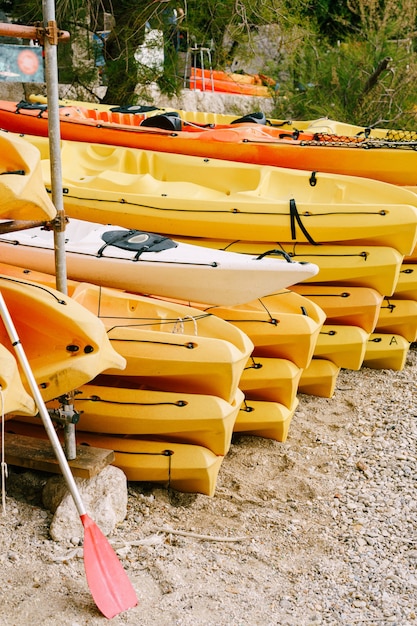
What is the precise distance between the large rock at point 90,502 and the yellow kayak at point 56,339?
467mm

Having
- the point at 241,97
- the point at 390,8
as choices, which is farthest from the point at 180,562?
the point at 241,97

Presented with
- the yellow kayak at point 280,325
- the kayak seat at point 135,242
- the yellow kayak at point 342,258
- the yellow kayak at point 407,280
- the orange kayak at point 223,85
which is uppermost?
the kayak seat at point 135,242

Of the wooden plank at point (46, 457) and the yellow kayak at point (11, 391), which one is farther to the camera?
the wooden plank at point (46, 457)

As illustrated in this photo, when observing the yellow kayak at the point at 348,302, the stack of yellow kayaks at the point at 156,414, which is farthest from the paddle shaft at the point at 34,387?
the yellow kayak at the point at 348,302

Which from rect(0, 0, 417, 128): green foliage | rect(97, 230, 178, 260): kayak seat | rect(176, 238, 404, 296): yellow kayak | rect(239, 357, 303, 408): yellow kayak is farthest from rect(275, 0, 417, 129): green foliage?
rect(239, 357, 303, 408): yellow kayak

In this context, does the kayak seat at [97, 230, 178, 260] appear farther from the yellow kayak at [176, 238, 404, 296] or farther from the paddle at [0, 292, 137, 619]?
the paddle at [0, 292, 137, 619]

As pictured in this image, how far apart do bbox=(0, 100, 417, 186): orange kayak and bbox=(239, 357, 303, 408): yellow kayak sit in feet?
5.79

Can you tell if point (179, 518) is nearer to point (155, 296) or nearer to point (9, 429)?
point (9, 429)

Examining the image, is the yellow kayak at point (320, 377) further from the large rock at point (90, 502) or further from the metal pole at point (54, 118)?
the metal pole at point (54, 118)

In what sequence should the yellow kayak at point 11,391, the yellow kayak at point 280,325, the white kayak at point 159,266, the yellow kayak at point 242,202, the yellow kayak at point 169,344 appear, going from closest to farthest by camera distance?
the yellow kayak at point 11,391
the yellow kayak at point 169,344
the white kayak at point 159,266
the yellow kayak at point 280,325
the yellow kayak at point 242,202

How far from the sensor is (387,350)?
195 inches

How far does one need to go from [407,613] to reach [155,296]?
1.81 meters

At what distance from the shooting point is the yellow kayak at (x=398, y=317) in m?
4.95

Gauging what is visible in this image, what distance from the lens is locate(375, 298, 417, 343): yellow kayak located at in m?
4.95
